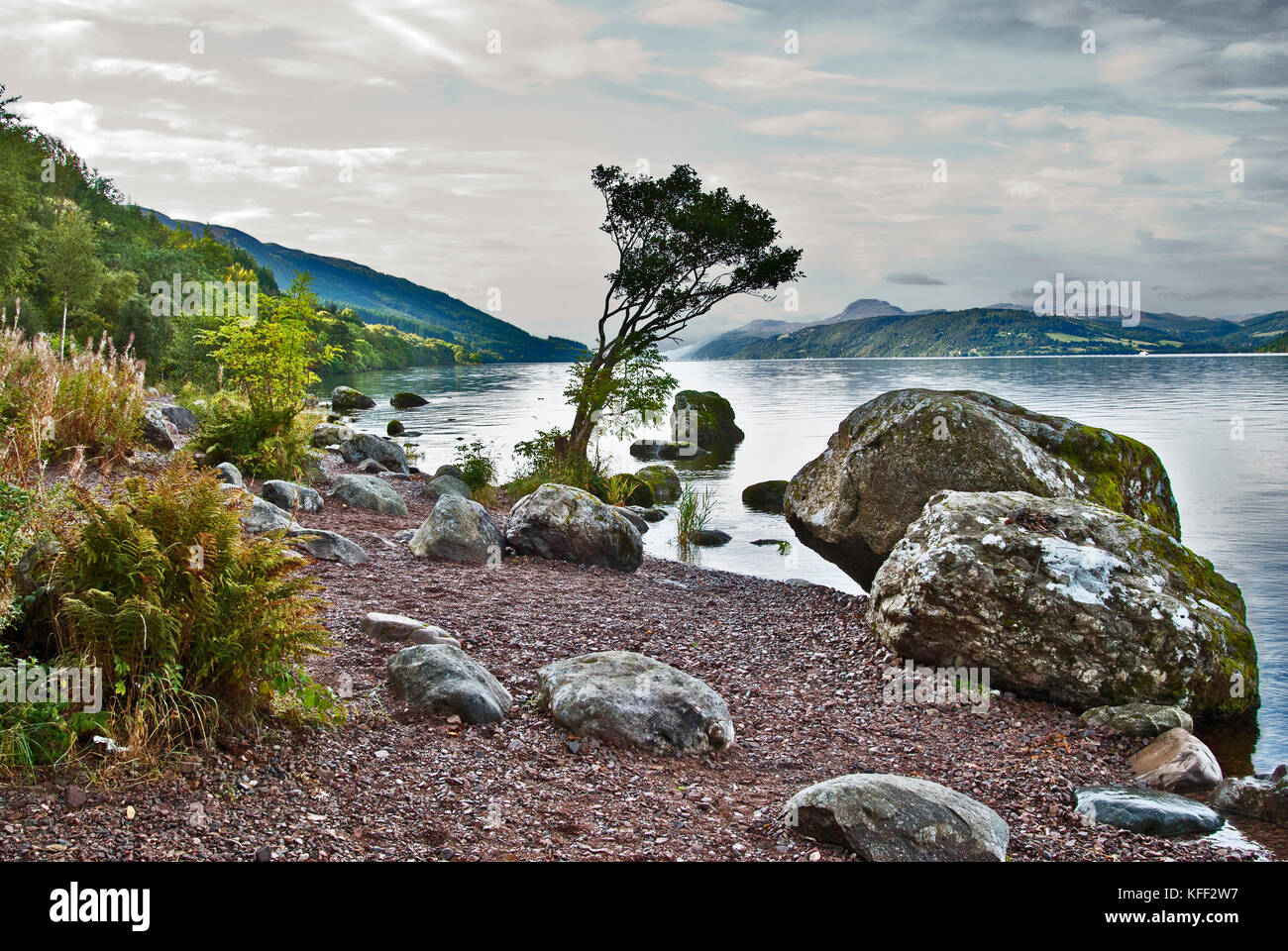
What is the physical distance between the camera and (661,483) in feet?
79.3

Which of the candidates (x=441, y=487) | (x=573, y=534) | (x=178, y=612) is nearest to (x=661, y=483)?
(x=441, y=487)

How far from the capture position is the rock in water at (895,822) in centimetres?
480

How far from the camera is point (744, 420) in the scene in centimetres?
5497

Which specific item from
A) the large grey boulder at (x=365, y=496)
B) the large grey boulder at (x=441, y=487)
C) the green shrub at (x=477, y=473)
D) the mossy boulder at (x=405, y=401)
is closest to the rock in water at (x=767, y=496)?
the green shrub at (x=477, y=473)

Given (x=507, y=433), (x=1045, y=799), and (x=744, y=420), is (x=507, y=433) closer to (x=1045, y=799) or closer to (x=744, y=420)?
(x=744, y=420)

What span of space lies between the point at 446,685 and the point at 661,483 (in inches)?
716

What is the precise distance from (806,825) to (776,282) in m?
23.1

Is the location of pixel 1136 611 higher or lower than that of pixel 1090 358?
lower

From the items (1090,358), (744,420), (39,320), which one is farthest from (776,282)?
(1090,358)

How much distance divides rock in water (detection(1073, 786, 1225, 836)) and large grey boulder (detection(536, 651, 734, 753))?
2.56 m

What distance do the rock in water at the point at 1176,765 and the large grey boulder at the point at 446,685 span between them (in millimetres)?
5093

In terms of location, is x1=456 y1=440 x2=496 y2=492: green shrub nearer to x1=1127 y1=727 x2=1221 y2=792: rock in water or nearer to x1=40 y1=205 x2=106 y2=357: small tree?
x1=1127 y1=727 x2=1221 y2=792: rock in water

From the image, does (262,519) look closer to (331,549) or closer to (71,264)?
(331,549)

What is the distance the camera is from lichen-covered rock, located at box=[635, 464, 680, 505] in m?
23.3
